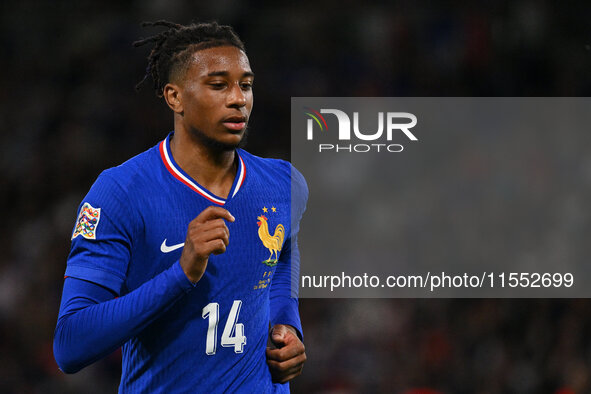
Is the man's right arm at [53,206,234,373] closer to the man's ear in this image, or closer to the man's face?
the man's face

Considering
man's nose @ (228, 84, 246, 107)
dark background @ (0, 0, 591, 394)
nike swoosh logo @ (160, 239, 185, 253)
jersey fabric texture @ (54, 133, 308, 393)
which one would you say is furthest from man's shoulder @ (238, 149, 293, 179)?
dark background @ (0, 0, 591, 394)

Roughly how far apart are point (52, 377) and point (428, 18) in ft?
13.5

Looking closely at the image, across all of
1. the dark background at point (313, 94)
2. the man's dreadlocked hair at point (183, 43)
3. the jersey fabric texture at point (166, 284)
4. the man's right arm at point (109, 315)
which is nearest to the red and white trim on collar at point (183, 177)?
the jersey fabric texture at point (166, 284)

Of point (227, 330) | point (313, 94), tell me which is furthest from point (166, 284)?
point (313, 94)

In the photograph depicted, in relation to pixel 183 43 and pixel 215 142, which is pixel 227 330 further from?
pixel 183 43

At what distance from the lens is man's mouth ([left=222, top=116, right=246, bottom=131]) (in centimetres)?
221

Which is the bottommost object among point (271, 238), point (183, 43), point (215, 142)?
point (271, 238)

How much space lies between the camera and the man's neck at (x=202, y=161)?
2271 millimetres

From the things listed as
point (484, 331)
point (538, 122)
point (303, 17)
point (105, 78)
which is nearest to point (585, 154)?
point (538, 122)

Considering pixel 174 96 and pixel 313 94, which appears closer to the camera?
pixel 174 96

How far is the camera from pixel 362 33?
6.57m

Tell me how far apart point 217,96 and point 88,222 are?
506 millimetres

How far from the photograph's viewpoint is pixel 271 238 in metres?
2.36

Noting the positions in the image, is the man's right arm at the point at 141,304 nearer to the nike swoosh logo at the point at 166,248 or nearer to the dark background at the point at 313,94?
the nike swoosh logo at the point at 166,248
